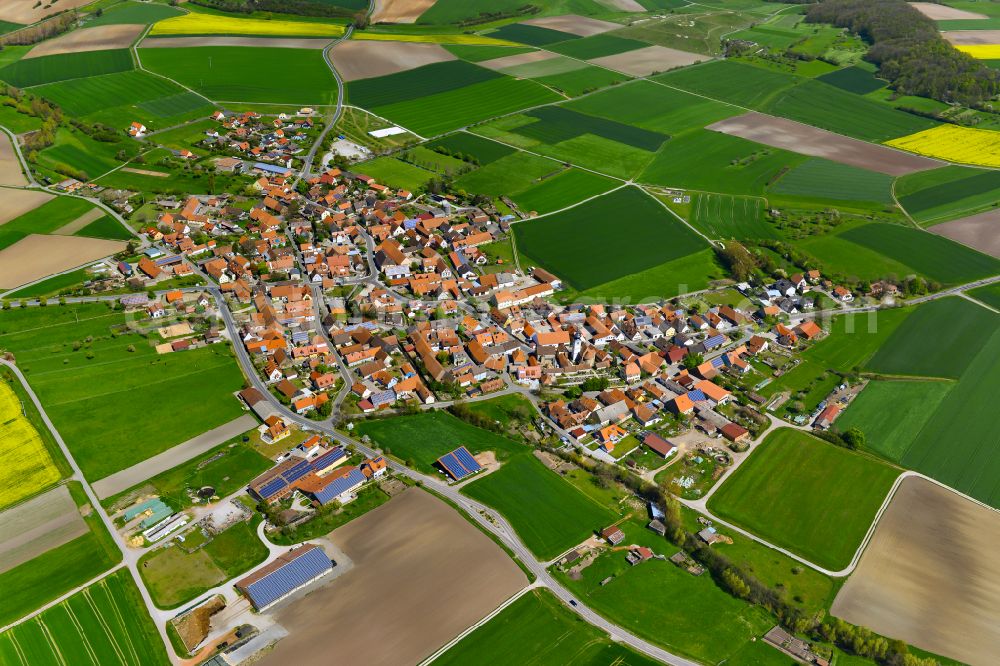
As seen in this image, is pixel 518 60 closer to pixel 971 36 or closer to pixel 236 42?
pixel 236 42

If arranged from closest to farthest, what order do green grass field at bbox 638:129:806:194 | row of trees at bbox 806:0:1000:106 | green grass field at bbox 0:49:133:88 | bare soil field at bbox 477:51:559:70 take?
green grass field at bbox 638:129:806:194, green grass field at bbox 0:49:133:88, row of trees at bbox 806:0:1000:106, bare soil field at bbox 477:51:559:70

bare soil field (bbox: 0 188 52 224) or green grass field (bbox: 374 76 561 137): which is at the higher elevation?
green grass field (bbox: 374 76 561 137)

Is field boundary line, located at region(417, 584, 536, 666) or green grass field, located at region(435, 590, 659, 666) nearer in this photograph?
field boundary line, located at region(417, 584, 536, 666)

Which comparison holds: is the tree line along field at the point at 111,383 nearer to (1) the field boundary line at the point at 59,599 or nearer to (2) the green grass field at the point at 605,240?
(1) the field boundary line at the point at 59,599

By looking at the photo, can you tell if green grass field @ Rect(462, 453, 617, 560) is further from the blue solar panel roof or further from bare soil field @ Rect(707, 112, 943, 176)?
bare soil field @ Rect(707, 112, 943, 176)

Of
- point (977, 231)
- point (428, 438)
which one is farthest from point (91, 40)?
point (977, 231)

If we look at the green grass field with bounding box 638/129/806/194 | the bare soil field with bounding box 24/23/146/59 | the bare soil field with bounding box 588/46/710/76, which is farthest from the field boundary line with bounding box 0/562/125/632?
the bare soil field with bounding box 588/46/710/76

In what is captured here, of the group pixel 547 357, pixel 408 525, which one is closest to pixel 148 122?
pixel 547 357
